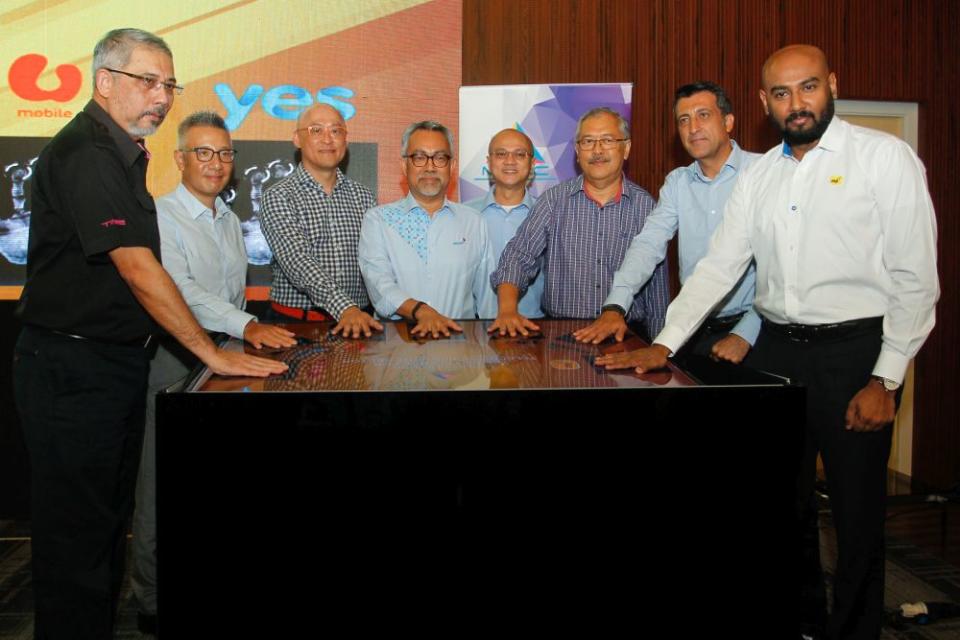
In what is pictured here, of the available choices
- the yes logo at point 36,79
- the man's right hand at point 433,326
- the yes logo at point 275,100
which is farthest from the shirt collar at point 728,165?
the yes logo at point 36,79

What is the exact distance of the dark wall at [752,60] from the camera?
461 centimetres

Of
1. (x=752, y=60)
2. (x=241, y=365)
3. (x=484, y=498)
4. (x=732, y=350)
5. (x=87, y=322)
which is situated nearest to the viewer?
(x=484, y=498)

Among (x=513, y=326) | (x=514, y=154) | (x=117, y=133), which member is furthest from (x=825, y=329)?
(x=117, y=133)

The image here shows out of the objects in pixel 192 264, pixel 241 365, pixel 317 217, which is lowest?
pixel 241 365

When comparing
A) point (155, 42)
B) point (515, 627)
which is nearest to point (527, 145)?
point (155, 42)

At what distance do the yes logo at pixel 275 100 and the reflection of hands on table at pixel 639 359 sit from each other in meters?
2.88

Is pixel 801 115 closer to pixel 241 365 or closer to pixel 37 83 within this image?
pixel 241 365

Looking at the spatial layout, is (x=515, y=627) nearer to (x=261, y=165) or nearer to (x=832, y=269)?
(x=832, y=269)

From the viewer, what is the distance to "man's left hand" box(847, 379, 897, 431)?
2.26m

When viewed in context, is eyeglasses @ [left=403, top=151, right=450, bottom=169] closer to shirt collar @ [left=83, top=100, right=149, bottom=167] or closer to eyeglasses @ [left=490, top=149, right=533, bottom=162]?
eyeglasses @ [left=490, top=149, right=533, bottom=162]

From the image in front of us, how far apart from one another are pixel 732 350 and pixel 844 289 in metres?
0.43

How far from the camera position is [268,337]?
87.2 inches

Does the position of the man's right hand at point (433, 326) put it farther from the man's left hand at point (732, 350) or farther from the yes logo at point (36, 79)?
the yes logo at point (36, 79)

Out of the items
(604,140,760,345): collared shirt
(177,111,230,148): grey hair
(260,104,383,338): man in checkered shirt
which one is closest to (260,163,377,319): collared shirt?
(260,104,383,338): man in checkered shirt
